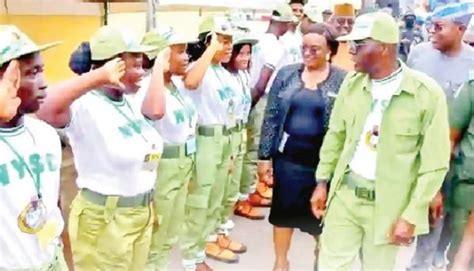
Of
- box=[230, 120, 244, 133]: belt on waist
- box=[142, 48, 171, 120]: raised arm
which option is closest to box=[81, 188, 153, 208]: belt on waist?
box=[142, 48, 171, 120]: raised arm

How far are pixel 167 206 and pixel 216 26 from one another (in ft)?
4.01

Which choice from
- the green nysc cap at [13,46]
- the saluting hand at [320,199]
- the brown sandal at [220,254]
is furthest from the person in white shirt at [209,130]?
the green nysc cap at [13,46]

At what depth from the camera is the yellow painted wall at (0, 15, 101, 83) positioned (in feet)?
17.6

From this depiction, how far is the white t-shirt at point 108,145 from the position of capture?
2.79 meters

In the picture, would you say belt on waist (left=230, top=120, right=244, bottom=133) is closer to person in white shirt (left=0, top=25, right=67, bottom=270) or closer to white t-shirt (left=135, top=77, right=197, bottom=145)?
white t-shirt (left=135, top=77, right=197, bottom=145)

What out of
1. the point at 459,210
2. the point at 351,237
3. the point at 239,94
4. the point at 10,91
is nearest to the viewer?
the point at 10,91

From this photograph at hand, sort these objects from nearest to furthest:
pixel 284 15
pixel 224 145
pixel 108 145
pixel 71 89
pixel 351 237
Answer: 1. pixel 71 89
2. pixel 108 145
3. pixel 351 237
4. pixel 224 145
5. pixel 284 15

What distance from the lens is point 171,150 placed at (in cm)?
359

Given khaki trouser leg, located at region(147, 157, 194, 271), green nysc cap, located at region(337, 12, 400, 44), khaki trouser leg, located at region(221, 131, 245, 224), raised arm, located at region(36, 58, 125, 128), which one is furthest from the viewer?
khaki trouser leg, located at region(221, 131, 245, 224)

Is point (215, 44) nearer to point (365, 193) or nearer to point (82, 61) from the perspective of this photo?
point (82, 61)

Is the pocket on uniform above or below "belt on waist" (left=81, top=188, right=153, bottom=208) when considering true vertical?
above

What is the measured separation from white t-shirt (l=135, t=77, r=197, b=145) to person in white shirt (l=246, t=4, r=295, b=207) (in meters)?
1.59

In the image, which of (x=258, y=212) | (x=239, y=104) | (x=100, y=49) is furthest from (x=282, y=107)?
(x=258, y=212)

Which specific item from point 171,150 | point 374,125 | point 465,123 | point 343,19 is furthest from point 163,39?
point 343,19
